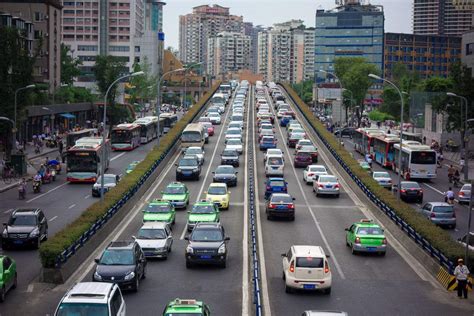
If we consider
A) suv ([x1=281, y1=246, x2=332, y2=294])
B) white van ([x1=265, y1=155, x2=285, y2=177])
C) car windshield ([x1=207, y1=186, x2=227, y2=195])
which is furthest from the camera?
white van ([x1=265, y1=155, x2=285, y2=177])

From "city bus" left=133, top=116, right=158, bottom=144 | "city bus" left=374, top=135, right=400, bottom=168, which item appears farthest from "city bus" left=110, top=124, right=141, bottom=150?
"city bus" left=374, top=135, right=400, bottom=168

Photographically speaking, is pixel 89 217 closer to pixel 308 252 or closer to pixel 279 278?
pixel 279 278

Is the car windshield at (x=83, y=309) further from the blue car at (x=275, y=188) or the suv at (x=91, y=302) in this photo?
the blue car at (x=275, y=188)

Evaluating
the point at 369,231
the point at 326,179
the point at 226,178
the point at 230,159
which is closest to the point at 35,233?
the point at 369,231

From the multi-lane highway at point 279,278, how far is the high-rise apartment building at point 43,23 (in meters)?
70.5

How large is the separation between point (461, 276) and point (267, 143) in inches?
1962

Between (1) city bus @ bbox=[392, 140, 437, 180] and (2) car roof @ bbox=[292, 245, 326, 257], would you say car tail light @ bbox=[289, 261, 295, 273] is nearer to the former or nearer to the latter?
(2) car roof @ bbox=[292, 245, 326, 257]

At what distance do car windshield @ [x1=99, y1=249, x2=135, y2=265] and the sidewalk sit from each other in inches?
1179

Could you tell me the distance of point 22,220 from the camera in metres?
35.1

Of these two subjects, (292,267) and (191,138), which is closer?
(292,267)

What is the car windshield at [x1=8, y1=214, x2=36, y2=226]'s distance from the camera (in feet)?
114

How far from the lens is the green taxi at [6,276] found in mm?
25550

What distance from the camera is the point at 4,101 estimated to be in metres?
67.1

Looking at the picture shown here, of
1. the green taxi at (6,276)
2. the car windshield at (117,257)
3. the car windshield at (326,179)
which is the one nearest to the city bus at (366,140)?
the car windshield at (326,179)
